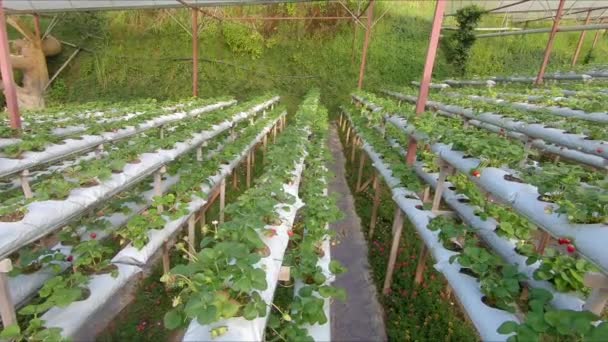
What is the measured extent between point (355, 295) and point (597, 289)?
2801 mm

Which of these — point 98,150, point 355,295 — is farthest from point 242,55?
point 355,295

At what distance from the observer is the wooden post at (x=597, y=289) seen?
5.07 feet

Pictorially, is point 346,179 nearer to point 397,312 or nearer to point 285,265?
point 397,312

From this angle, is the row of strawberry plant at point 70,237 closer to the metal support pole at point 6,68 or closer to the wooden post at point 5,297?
the wooden post at point 5,297

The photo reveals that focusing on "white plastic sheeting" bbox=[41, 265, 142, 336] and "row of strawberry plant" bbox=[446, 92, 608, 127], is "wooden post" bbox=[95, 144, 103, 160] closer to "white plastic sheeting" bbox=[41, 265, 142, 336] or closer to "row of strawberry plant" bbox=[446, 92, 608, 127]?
"white plastic sheeting" bbox=[41, 265, 142, 336]

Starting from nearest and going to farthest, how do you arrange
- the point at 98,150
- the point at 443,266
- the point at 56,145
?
1. the point at 443,266
2. the point at 56,145
3. the point at 98,150

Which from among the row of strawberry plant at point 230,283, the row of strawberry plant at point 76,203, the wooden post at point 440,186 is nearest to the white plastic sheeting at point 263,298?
the row of strawberry plant at point 230,283

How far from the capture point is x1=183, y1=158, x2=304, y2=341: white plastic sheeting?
144 centimetres

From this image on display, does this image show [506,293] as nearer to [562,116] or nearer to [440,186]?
[440,186]

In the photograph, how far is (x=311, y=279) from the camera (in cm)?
236

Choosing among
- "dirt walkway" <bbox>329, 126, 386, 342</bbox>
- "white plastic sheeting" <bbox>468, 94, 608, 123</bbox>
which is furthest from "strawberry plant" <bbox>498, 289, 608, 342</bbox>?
"white plastic sheeting" <bbox>468, 94, 608, 123</bbox>

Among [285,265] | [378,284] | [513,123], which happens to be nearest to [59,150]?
[285,265]

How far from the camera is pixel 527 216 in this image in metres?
1.97

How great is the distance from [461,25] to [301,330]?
1904 centimetres
